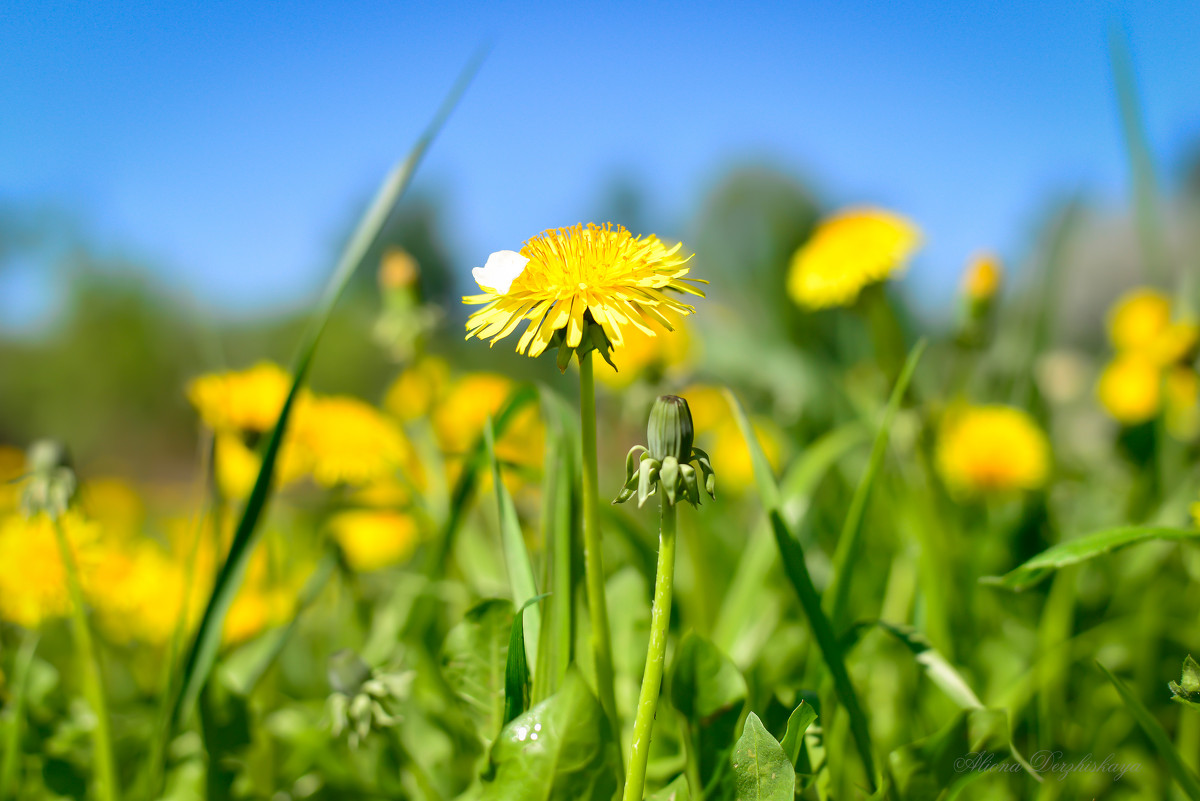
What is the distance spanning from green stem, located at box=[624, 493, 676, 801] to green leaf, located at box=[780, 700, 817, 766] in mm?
91

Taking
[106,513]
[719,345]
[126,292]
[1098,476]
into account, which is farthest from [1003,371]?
[126,292]

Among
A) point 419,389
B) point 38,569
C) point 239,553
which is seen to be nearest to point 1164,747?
point 239,553

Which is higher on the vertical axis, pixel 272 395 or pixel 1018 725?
pixel 272 395

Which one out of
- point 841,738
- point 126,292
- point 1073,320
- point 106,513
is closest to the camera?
point 841,738

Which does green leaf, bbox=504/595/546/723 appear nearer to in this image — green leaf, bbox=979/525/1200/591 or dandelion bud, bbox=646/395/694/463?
dandelion bud, bbox=646/395/694/463

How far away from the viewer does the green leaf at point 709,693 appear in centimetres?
46

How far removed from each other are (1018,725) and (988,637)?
0.61 ft

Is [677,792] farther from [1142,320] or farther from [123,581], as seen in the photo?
[1142,320]

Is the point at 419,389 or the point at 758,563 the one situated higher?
the point at 419,389

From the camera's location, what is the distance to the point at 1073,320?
262 centimetres

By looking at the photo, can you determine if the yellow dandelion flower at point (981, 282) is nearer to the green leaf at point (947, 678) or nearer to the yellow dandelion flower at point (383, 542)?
the green leaf at point (947, 678)

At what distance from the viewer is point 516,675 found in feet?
1.33

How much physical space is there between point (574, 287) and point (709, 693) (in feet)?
0.85

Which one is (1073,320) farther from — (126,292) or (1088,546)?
(126,292)
